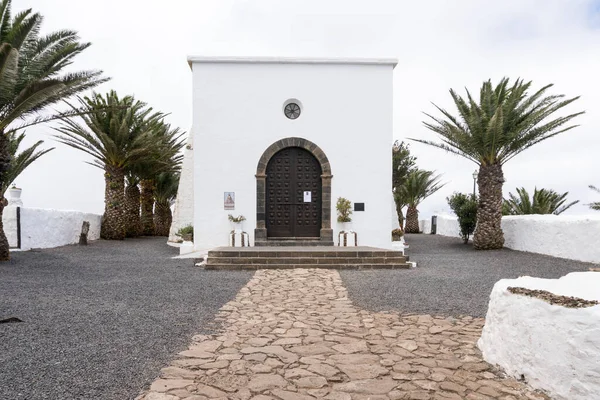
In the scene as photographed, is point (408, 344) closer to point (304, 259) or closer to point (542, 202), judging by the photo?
point (304, 259)

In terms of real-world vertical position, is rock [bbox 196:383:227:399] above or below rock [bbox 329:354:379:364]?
below

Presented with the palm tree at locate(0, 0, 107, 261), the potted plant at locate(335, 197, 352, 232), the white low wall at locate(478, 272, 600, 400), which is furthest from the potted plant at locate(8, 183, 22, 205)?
the white low wall at locate(478, 272, 600, 400)

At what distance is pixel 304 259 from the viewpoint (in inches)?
416

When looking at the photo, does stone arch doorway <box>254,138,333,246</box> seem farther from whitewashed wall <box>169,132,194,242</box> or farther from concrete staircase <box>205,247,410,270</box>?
whitewashed wall <box>169,132,194,242</box>

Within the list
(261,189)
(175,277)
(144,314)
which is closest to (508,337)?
(144,314)

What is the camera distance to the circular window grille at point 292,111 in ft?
44.8

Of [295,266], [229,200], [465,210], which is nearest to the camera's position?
[295,266]

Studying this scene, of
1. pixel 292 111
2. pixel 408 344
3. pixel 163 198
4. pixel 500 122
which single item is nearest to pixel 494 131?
pixel 500 122

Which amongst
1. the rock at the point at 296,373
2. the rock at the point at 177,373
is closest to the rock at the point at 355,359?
the rock at the point at 296,373

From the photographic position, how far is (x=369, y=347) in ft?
14.3

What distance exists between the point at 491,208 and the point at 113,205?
14.3 meters

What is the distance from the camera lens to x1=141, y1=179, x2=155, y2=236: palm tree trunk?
23514 mm

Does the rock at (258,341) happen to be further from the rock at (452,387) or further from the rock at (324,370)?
the rock at (452,387)

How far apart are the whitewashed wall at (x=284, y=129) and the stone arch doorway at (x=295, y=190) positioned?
241 millimetres
